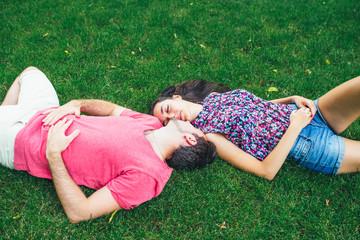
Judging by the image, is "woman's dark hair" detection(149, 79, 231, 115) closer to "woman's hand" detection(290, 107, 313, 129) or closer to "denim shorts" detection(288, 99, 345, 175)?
"woman's hand" detection(290, 107, 313, 129)

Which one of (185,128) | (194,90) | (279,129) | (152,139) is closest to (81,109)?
(152,139)

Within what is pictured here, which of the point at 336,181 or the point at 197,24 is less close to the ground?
the point at 197,24

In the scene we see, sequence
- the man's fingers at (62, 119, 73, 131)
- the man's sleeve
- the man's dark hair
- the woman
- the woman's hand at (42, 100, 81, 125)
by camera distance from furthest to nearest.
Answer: the woman
the man's dark hair
the woman's hand at (42, 100, 81, 125)
the man's fingers at (62, 119, 73, 131)
the man's sleeve

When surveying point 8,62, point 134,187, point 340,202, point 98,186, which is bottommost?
point 340,202

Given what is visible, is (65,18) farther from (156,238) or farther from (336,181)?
(336,181)

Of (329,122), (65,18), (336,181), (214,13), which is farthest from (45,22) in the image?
(336,181)

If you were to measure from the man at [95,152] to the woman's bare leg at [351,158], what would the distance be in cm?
142

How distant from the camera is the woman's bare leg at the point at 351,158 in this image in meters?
2.87

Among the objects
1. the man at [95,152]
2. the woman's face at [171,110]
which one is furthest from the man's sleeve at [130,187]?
the woman's face at [171,110]

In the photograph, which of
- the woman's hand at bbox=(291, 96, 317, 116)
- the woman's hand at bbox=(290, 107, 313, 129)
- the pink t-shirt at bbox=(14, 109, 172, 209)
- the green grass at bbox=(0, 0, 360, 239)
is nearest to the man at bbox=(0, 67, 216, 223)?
the pink t-shirt at bbox=(14, 109, 172, 209)

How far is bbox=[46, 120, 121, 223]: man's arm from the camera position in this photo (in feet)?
7.45

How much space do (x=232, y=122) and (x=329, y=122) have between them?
3.78 ft

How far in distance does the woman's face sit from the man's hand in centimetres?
105

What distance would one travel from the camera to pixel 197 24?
546 cm
